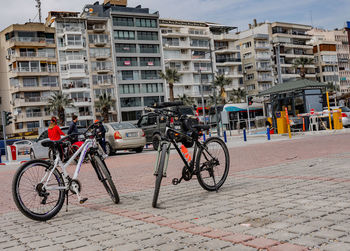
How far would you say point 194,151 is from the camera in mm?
6062

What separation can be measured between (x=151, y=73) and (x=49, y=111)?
23158 millimetres

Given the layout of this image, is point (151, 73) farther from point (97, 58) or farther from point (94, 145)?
point (94, 145)

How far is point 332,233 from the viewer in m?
3.50

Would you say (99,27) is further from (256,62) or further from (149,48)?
(256,62)

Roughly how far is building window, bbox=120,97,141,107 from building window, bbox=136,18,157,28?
15.5 meters

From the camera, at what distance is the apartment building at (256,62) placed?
3743 inches

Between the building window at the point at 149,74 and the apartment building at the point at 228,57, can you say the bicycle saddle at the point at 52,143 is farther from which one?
the apartment building at the point at 228,57

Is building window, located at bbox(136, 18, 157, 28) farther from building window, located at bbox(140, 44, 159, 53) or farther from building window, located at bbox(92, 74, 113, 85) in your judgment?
building window, located at bbox(92, 74, 113, 85)

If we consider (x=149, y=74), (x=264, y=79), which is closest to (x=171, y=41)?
(x=149, y=74)

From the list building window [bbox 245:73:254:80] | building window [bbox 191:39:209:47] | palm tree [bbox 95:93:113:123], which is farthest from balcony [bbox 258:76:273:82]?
palm tree [bbox 95:93:113:123]

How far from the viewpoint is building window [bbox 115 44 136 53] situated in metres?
81.1

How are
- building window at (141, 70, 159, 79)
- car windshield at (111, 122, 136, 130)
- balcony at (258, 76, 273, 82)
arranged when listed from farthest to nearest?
balcony at (258, 76, 273, 82)
building window at (141, 70, 159, 79)
car windshield at (111, 122, 136, 130)

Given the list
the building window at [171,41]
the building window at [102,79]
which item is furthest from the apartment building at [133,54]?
the building window at [171,41]

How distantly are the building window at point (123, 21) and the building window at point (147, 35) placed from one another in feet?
8.32
